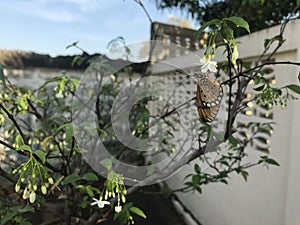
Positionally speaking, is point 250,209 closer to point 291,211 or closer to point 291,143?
point 291,211

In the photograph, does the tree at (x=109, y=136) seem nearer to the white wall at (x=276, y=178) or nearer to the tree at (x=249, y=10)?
the white wall at (x=276, y=178)

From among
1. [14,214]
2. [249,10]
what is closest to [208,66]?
[14,214]

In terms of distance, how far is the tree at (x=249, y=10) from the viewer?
6.56ft

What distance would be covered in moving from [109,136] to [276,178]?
37.9 inches

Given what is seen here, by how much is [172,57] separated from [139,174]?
5.33 feet

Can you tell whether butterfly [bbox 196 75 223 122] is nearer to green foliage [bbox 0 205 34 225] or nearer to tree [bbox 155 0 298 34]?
green foliage [bbox 0 205 34 225]

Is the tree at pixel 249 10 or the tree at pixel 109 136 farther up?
the tree at pixel 249 10

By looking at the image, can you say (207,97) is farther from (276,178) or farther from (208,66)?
(276,178)

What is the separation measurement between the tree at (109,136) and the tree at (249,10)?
27.2 inches

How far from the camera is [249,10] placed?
6.98ft

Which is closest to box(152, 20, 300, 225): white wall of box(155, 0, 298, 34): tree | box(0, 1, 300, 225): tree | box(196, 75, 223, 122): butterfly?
box(0, 1, 300, 225): tree

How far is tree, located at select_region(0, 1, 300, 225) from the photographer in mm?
668

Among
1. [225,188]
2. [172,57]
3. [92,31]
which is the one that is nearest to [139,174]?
[225,188]

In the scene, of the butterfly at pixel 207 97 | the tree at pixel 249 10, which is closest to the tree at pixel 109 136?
the butterfly at pixel 207 97
